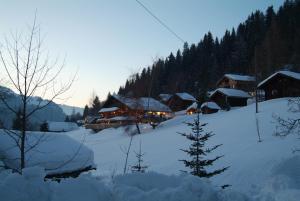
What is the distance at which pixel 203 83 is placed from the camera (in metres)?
91.9

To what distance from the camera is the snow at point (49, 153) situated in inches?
423

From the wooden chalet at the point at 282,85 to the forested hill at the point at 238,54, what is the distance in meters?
18.0

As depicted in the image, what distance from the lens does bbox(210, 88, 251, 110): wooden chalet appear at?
5688 cm

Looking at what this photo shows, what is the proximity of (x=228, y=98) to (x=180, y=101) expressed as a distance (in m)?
22.6

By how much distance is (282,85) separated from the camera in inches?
1897

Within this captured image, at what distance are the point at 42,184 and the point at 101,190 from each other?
78 cm

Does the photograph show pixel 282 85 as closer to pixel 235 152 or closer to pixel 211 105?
pixel 211 105

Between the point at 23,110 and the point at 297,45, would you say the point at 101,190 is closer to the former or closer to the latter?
the point at 23,110

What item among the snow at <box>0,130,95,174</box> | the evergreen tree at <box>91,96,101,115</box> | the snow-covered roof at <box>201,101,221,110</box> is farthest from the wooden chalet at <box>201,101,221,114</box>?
the evergreen tree at <box>91,96,101,115</box>

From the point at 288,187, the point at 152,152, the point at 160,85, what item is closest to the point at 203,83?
the point at 160,85

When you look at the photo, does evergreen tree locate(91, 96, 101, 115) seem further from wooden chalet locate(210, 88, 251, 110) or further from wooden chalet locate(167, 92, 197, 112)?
wooden chalet locate(210, 88, 251, 110)

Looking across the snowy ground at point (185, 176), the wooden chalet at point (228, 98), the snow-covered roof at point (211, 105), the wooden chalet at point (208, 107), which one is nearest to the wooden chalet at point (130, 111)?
the snowy ground at point (185, 176)

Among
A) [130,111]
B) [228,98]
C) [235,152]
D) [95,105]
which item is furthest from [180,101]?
[235,152]

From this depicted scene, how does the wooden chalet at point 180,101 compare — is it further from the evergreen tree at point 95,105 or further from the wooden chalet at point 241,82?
the evergreen tree at point 95,105
